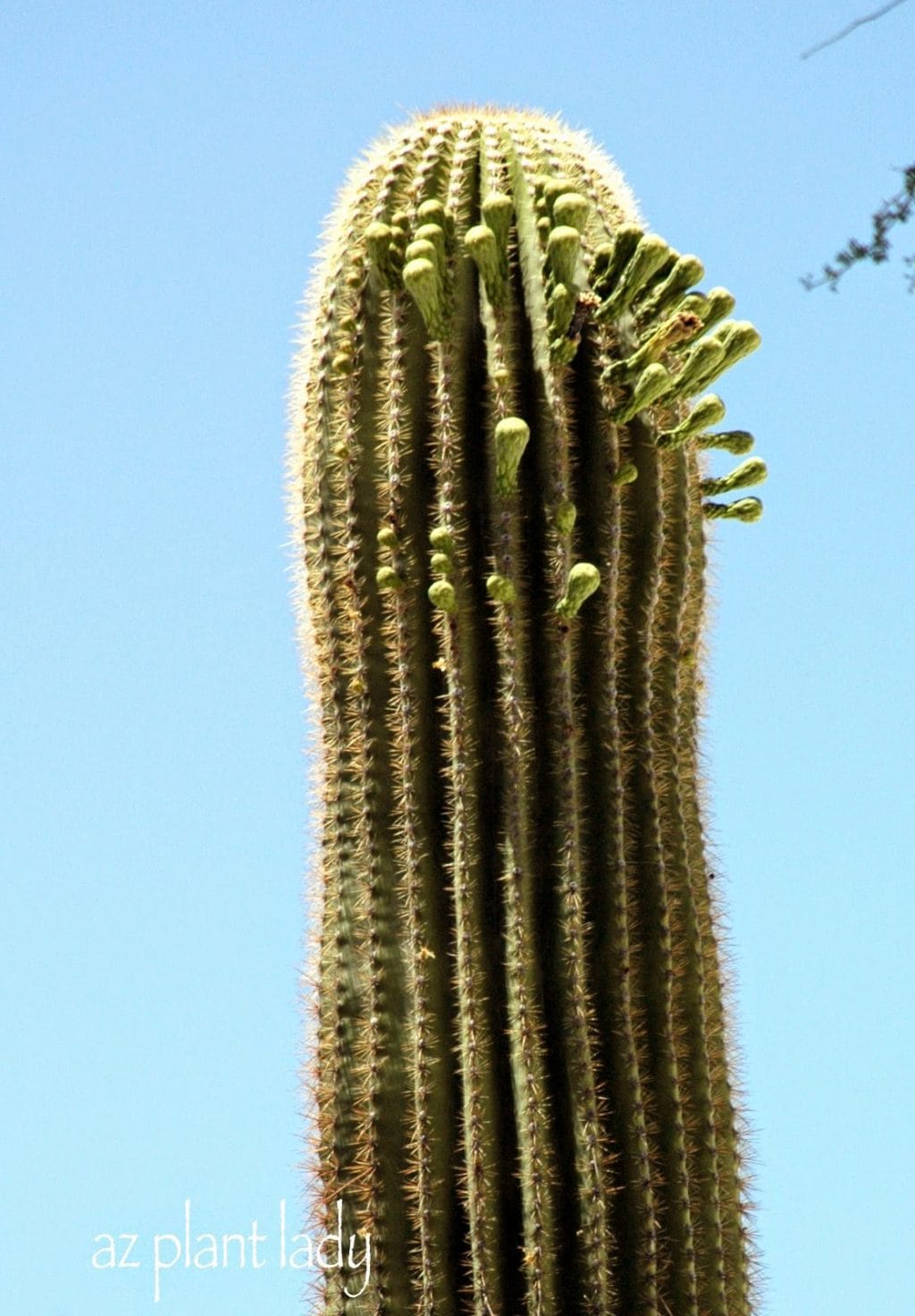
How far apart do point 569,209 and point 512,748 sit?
5.07 ft

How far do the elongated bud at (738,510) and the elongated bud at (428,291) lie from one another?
104 cm

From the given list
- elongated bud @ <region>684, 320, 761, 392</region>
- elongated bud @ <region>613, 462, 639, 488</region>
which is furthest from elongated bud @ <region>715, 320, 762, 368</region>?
elongated bud @ <region>613, 462, 639, 488</region>

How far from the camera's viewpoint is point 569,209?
205 inches

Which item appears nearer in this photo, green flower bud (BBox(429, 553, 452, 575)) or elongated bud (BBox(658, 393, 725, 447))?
green flower bud (BBox(429, 553, 452, 575))

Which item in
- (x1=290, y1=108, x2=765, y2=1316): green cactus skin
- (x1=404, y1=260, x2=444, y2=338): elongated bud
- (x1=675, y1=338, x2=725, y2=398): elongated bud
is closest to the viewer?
(x1=290, y1=108, x2=765, y2=1316): green cactus skin

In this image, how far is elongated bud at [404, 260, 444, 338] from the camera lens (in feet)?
16.5

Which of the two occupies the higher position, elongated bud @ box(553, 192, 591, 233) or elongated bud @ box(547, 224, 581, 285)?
elongated bud @ box(553, 192, 591, 233)

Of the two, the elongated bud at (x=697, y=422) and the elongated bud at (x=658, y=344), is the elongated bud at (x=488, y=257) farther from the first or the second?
the elongated bud at (x=697, y=422)

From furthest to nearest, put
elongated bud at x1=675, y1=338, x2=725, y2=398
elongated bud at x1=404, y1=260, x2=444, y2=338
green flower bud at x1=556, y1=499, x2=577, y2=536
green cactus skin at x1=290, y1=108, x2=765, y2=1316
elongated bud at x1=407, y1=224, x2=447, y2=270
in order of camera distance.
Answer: elongated bud at x1=675, y1=338, x2=725, y2=398 < elongated bud at x1=407, y1=224, x2=447, y2=270 < elongated bud at x1=404, y1=260, x2=444, y2=338 < green flower bud at x1=556, y1=499, x2=577, y2=536 < green cactus skin at x1=290, y1=108, x2=765, y2=1316

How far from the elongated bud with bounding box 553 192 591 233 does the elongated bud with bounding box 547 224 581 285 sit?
0.04m

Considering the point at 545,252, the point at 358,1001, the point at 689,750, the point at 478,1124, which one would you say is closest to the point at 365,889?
the point at 358,1001

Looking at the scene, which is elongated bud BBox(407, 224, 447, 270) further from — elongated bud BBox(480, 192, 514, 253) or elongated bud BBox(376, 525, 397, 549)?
elongated bud BBox(376, 525, 397, 549)

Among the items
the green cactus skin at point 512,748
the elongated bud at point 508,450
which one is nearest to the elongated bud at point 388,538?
the green cactus skin at point 512,748

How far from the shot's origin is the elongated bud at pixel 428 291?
5027 millimetres
